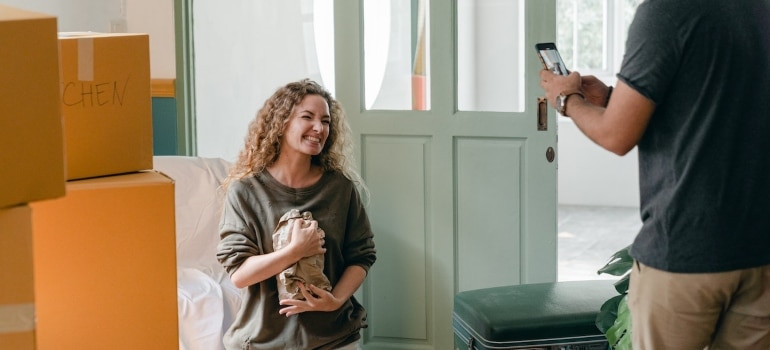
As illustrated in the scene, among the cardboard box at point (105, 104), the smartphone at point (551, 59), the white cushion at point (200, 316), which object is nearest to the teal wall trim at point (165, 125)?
the white cushion at point (200, 316)

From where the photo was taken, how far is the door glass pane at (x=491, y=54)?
348 cm

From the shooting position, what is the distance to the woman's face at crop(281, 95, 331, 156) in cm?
270

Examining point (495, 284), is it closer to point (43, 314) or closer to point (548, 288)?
point (548, 288)

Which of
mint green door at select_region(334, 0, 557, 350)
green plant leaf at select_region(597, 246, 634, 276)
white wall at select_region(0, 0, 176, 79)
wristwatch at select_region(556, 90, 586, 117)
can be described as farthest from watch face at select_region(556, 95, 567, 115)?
white wall at select_region(0, 0, 176, 79)

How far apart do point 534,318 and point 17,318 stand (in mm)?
1823

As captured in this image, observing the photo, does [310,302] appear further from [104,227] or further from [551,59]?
[104,227]

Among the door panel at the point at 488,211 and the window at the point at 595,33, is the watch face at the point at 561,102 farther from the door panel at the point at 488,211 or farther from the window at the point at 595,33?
the window at the point at 595,33

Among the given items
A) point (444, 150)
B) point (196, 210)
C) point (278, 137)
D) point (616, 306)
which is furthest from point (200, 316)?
A: point (616, 306)

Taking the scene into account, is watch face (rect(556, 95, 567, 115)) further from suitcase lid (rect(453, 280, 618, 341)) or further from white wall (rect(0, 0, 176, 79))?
white wall (rect(0, 0, 176, 79))

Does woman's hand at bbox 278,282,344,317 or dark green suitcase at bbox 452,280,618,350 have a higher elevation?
woman's hand at bbox 278,282,344,317

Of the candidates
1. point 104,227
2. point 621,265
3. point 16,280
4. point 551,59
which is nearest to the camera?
point 16,280

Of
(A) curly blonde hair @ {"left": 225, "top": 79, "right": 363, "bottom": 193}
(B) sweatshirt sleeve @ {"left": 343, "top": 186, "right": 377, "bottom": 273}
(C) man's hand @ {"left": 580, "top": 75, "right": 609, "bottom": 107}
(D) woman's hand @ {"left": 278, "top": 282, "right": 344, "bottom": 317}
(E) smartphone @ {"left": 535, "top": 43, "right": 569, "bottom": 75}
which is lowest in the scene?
(D) woman's hand @ {"left": 278, "top": 282, "right": 344, "bottom": 317}

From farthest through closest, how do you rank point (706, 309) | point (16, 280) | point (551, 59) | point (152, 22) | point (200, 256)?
point (152, 22) → point (200, 256) → point (551, 59) → point (706, 309) → point (16, 280)

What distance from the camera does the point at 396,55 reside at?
3.64 meters
